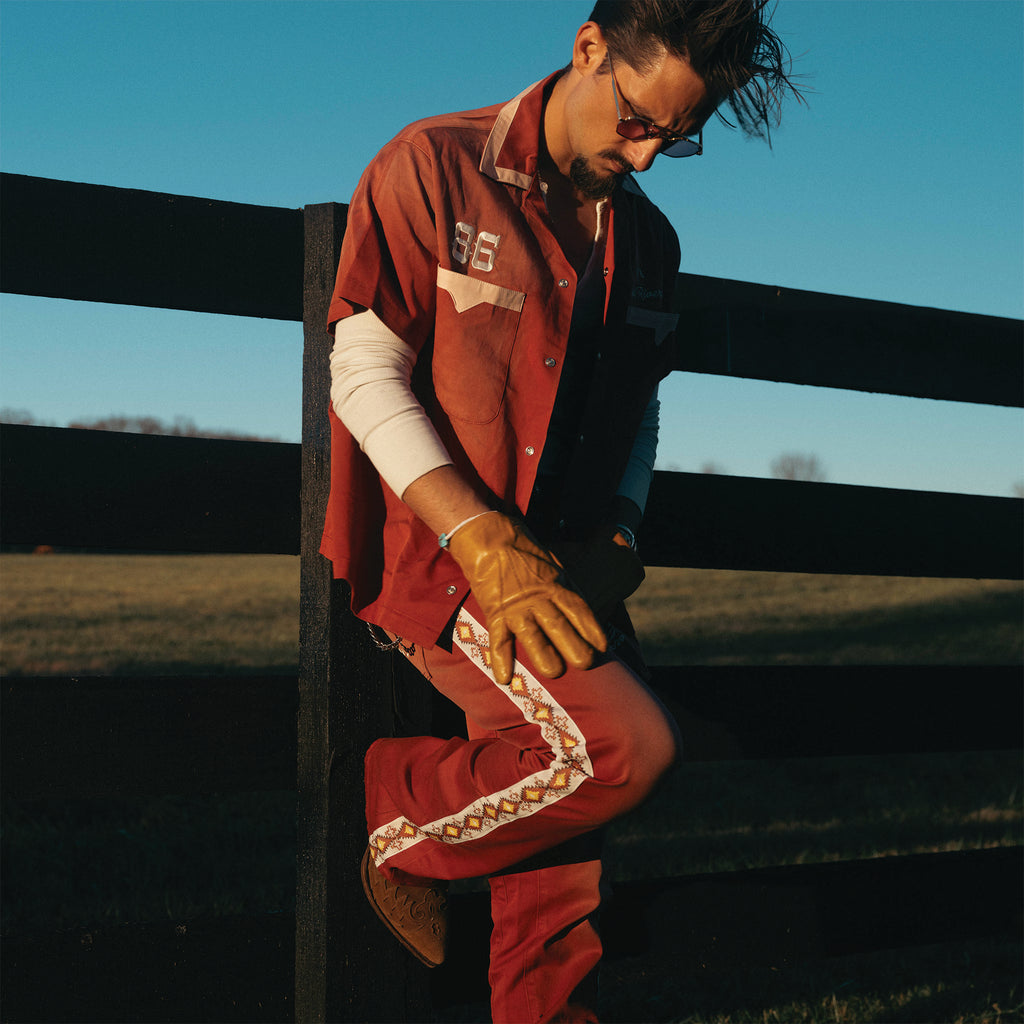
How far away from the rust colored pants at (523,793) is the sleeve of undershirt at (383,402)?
275mm

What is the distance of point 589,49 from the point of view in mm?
1669

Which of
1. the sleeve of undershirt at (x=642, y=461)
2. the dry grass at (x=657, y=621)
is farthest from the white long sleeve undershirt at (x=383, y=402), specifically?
the dry grass at (x=657, y=621)

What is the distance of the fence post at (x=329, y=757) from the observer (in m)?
1.96

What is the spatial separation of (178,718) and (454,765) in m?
0.70

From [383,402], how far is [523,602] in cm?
38

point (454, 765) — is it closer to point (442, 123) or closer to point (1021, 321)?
point (442, 123)

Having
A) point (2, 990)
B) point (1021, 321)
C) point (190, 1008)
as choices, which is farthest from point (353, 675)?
point (1021, 321)

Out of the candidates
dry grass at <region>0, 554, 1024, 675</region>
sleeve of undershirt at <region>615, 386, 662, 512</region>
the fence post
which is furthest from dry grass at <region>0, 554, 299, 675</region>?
sleeve of undershirt at <region>615, 386, 662, 512</region>

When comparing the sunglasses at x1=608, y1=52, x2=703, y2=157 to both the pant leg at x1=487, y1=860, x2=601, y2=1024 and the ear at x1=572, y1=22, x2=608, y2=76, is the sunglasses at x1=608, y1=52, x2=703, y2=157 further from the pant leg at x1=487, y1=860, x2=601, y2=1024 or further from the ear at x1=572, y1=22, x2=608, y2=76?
the pant leg at x1=487, y1=860, x2=601, y2=1024

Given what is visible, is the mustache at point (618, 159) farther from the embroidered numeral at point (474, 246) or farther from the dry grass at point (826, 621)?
the dry grass at point (826, 621)

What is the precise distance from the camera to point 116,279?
1972mm

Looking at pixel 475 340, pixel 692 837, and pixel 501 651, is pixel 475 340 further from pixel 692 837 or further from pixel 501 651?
pixel 692 837

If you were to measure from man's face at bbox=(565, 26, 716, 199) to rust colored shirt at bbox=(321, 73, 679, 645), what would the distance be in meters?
0.08

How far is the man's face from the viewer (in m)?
1.59
